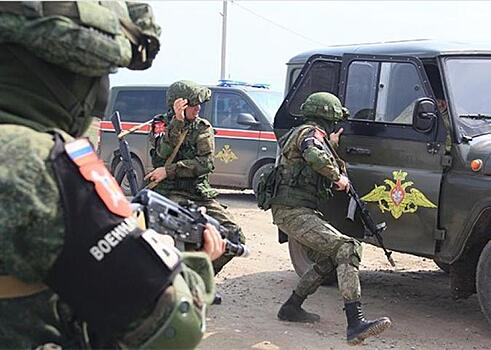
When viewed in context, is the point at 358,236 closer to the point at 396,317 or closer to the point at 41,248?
the point at 396,317

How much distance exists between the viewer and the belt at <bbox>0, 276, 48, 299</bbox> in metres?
1.67

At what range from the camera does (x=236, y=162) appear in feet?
39.8

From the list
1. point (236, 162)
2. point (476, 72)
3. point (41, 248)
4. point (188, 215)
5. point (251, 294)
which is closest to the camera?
point (41, 248)

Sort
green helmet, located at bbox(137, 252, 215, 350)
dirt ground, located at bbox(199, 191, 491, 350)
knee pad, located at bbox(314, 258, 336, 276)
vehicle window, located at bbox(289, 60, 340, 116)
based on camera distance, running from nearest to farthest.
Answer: green helmet, located at bbox(137, 252, 215, 350) < dirt ground, located at bbox(199, 191, 491, 350) < knee pad, located at bbox(314, 258, 336, 276) < vehicle window, located at bbox(289, 60, 340, 116)

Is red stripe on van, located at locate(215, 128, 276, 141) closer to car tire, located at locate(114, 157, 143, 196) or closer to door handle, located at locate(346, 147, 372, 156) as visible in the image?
car tire, located at locate(114, 157, 143, 196)

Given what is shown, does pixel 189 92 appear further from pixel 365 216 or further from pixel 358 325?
pixel 358 325

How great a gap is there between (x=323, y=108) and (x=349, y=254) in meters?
1.13

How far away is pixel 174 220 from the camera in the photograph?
2.01m

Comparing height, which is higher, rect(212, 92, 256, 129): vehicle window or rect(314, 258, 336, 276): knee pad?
rect(212, 92, 256, 129): vehicle window

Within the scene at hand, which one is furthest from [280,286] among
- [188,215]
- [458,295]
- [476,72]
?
[188,215]

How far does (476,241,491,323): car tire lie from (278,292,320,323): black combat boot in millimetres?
1263

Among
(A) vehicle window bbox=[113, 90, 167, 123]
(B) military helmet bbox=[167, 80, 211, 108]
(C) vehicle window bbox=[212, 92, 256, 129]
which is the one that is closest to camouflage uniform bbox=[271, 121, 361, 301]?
(B) military helmet bbox=[167, 80, 211, 108]

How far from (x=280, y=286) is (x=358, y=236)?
111cm

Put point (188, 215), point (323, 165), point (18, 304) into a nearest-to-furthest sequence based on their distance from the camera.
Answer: point (18, 304)
point (188, 215)
point (323, 165)
